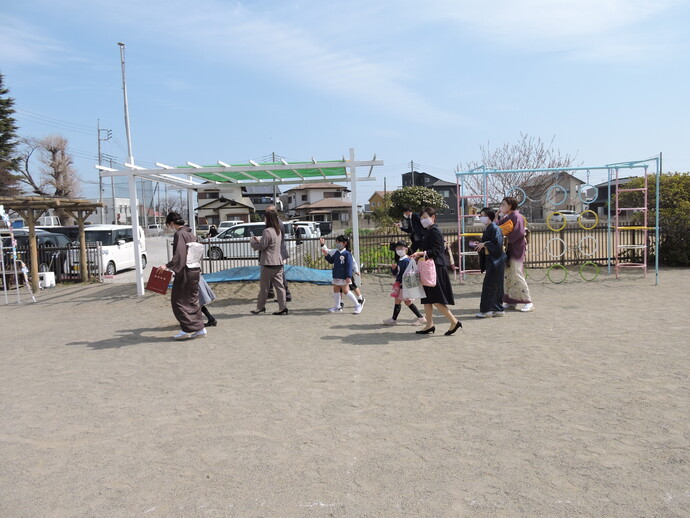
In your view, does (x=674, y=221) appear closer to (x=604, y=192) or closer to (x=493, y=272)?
(x=493, y=272)

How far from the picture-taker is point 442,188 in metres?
56.0

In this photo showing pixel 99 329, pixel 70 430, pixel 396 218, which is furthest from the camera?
pixel 396 218

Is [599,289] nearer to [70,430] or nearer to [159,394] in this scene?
[159,394]

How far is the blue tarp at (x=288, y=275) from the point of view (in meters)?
11.3

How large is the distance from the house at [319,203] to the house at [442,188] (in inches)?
302

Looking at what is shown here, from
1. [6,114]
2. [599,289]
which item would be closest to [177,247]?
[599,289]

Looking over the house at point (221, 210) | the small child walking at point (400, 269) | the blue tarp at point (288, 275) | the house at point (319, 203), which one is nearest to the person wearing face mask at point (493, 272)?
the small child walking at point (400, 269)

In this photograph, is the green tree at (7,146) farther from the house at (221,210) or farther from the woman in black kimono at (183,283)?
the woman in black kimono at (183,283)

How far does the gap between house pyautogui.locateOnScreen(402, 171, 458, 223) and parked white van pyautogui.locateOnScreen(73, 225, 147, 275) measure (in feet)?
106

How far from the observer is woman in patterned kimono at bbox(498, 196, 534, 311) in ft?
26.4

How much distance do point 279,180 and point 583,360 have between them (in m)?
8.39

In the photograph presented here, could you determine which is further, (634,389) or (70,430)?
(634,389)

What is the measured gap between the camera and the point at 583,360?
17.3 ft

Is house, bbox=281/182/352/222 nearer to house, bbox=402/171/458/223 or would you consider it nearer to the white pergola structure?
house, bbox=402/171/458/223
